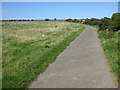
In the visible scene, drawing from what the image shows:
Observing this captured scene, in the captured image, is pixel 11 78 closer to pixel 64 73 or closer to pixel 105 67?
pixel 64 73

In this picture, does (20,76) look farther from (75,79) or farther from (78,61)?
(78,61)

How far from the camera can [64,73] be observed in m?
6.63

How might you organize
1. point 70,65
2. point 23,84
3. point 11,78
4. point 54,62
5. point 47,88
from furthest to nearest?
point 54,62 → point 70,65 → point 11,78 → point 23,84 → point 47,88

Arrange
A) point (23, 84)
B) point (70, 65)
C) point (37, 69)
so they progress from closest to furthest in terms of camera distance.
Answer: point (23, 84) → point (37, 69) → point (70, 65)

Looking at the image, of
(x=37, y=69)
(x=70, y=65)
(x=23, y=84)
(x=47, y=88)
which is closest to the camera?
(x=47, y=88)

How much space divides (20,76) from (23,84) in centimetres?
90

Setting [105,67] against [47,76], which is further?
[105,67]

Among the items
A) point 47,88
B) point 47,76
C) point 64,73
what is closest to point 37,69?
point 47,76

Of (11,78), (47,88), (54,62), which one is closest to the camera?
(47,88)

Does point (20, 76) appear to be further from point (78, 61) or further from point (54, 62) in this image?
point (78, 61)

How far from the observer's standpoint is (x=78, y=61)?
27.7 ft

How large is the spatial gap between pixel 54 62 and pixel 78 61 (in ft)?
5.36

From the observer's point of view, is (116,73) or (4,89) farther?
(116,73)

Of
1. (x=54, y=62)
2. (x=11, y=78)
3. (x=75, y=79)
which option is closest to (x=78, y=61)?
(x=54, y=62)
